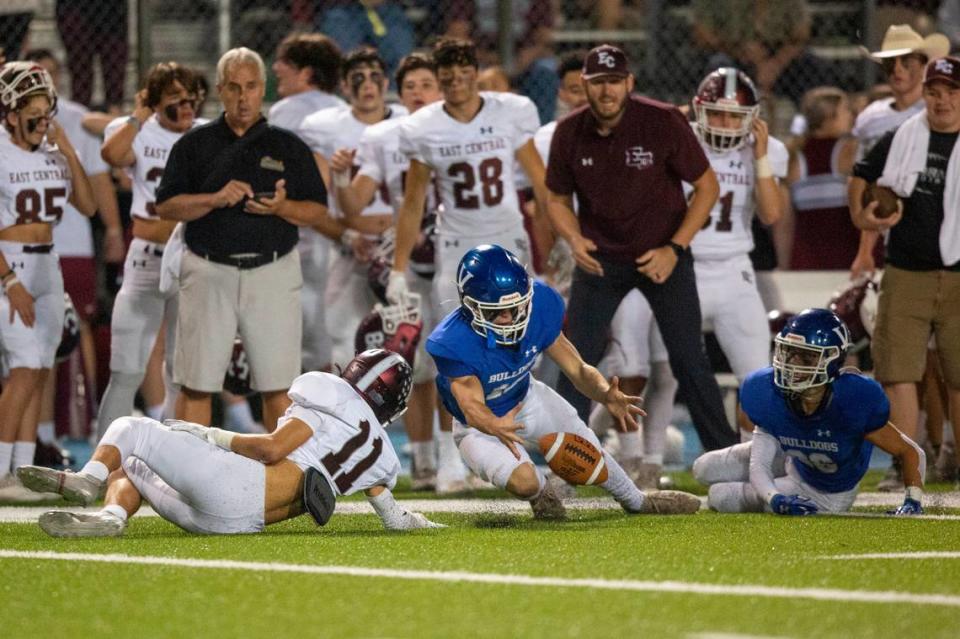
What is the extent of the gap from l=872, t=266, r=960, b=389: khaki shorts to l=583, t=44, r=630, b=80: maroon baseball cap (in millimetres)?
1735

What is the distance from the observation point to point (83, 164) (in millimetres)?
9820

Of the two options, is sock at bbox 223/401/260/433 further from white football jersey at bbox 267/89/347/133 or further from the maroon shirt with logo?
the maroon shirt with logo

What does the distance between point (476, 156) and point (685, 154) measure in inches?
44.0

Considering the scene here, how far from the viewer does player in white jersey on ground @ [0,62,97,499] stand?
7.91 metres

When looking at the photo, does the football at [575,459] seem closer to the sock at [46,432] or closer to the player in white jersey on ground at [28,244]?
the player in white jersey on ground at [28,244]

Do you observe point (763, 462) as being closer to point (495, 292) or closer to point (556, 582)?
point (495, 292)

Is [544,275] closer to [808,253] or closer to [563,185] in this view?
[563,185]

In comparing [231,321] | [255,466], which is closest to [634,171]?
[231,321]

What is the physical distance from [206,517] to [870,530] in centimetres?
242

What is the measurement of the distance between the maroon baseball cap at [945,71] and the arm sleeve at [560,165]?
1.72 meters

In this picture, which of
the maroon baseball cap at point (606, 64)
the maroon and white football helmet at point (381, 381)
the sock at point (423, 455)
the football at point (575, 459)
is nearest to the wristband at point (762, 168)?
the maroon baseball cap at point (606, 64)

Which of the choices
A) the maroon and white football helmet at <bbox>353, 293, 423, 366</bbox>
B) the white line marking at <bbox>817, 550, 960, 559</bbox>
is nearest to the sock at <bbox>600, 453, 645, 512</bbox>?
the white line marking at <bbox>817, 550, 960, 559</bbox>

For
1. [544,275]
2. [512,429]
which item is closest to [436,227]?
[544,275]

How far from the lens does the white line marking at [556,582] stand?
439cm
